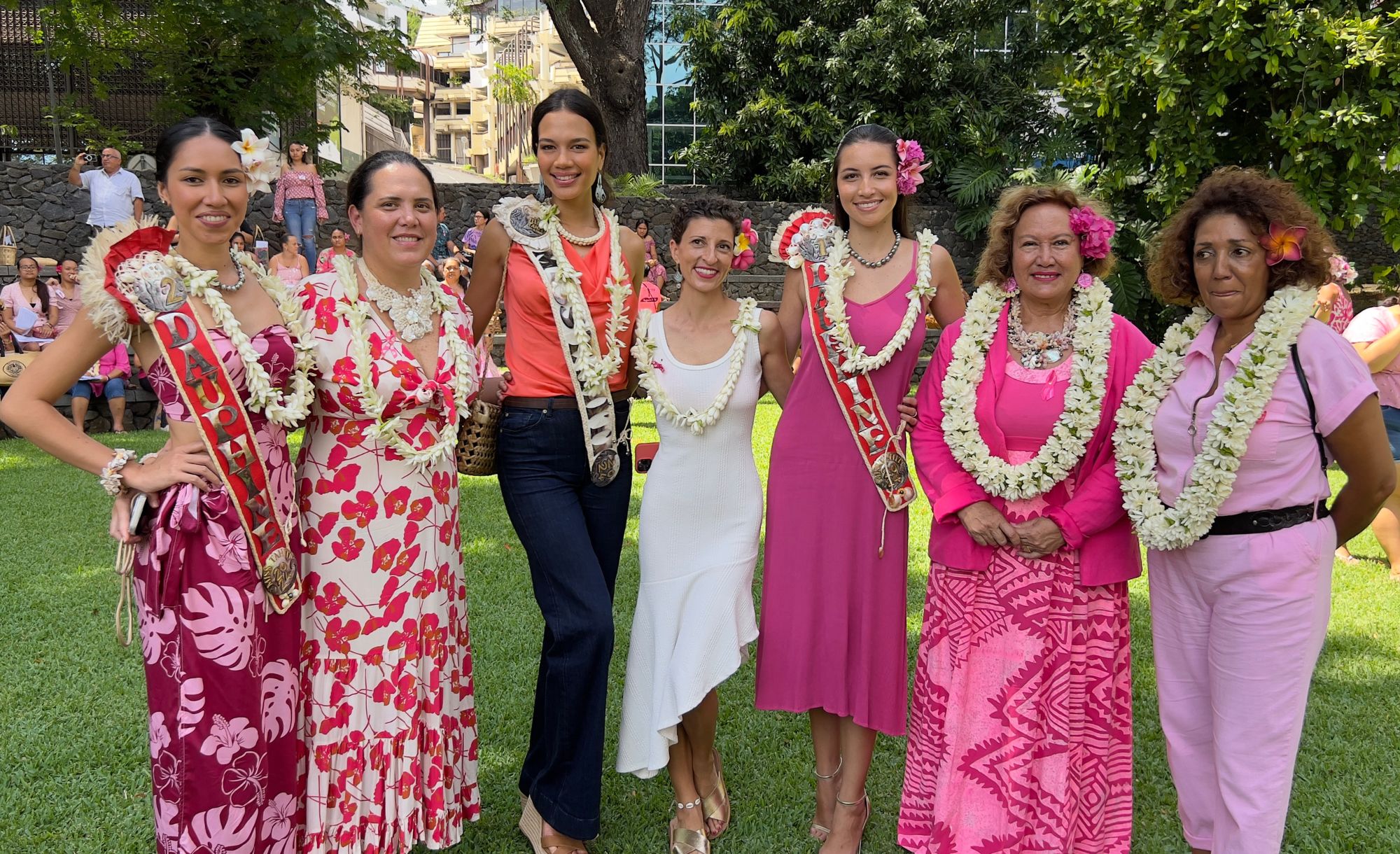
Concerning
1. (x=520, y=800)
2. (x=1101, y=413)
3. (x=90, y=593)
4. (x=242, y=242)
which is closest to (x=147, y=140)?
(x=242, y=242)

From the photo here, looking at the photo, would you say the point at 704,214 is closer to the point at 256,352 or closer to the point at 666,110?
the point at 256,352

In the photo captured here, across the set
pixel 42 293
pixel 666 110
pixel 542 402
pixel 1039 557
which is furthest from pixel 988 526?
pixel 666 110

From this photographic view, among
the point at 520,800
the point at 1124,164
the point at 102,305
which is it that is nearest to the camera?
the point at 102,305

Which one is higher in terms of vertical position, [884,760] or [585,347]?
[585,347]

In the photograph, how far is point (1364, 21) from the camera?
8.29 m

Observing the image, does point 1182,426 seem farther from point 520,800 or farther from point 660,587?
point 520,800

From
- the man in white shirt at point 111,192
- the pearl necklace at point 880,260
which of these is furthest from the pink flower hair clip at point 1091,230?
the man in white shirt at point 111,192

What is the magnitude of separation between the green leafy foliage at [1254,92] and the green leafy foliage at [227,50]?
9.40 meters

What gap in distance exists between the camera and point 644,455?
3844 mm

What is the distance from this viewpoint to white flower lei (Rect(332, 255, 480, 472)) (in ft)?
9.75

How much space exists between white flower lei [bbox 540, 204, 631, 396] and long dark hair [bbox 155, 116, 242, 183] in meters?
1.06

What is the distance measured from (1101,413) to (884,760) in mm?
1991

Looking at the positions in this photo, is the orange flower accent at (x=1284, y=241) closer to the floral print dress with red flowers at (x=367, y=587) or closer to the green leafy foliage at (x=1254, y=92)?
the floral print dress with red flowers at (x=367, y=587)

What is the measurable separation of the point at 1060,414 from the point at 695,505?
123 centimetres
